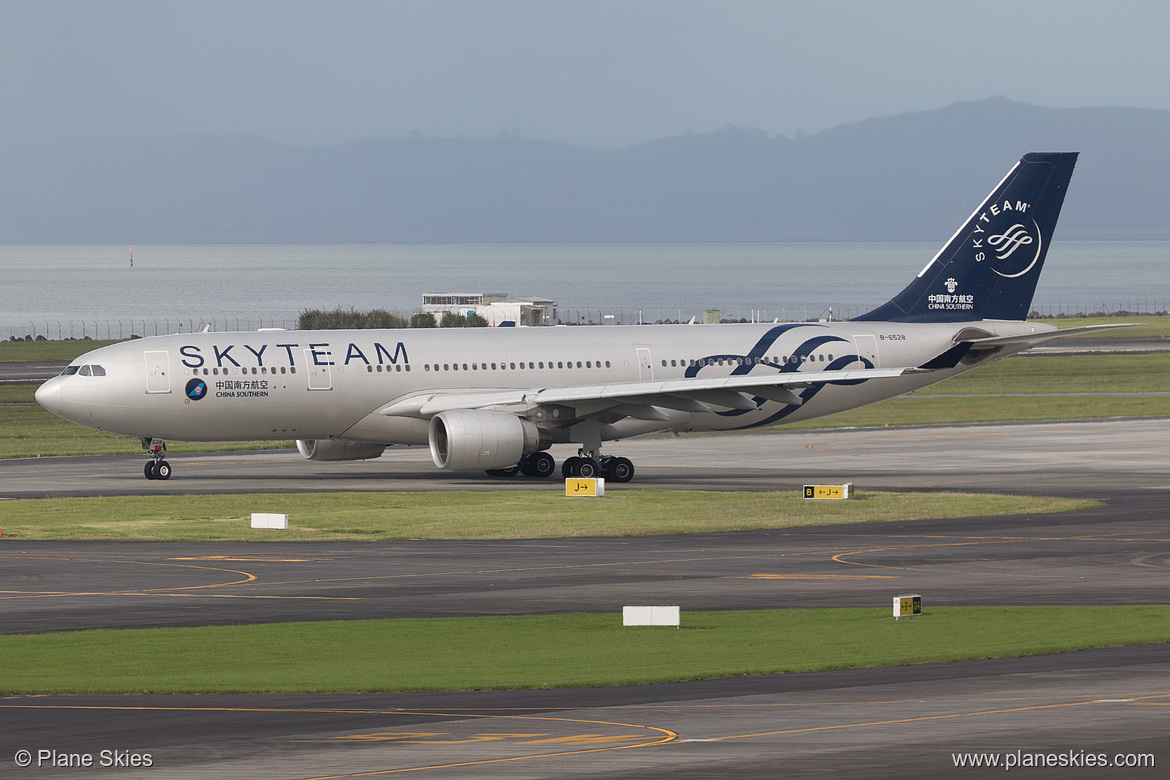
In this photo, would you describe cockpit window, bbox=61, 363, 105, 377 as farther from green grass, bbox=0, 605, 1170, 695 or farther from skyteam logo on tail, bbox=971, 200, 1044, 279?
skyteam logo on tail, bbox=971, 200, 1044, 279

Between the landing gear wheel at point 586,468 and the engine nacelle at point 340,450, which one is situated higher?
the engine nacelle at point 340,450

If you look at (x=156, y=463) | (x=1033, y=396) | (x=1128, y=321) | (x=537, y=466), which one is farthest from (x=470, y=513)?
(x=1128, y=321)

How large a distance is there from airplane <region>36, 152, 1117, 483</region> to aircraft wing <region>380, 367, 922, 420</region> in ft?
0.21

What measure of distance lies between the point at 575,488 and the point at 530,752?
2973cm

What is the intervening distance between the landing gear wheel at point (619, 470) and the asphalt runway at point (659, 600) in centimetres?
42

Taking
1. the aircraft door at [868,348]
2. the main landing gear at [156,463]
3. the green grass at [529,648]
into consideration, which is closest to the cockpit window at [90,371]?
the main landing gear at [156,463]

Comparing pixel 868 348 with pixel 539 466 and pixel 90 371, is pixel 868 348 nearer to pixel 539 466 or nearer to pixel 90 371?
pixel 539 466

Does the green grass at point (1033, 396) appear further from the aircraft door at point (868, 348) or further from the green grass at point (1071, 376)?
the aircraft door at point (868, 348)

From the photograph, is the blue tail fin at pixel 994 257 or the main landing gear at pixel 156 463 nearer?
the main landing gear at pixel 156 463

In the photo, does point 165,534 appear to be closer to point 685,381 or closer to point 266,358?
point 266,358

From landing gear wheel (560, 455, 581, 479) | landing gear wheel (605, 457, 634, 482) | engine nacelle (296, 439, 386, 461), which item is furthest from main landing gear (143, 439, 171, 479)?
landing gear wheel (605, 457, 634, 482)

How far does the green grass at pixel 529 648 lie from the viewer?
2108 centimetres

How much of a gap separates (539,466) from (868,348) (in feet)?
41.2

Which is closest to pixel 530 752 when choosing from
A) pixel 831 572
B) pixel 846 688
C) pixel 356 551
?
→ pixel 846 688
